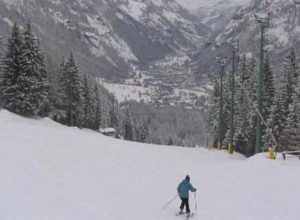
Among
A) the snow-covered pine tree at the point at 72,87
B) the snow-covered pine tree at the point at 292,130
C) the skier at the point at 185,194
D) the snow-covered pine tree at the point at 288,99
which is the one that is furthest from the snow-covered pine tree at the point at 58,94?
the skier at the point at 185,194

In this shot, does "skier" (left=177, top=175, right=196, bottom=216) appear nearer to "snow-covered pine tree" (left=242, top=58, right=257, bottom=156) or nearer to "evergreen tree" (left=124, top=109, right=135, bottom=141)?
"snow-covered pine tree" (left=242, top=58, right=257, bottom=156)

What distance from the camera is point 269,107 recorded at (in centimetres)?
6125

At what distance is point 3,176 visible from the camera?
79.9ft

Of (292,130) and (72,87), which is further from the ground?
(72,87)

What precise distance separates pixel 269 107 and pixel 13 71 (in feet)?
92.9

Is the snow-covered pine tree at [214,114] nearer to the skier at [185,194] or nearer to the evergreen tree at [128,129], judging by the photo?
the skier at [185,194]

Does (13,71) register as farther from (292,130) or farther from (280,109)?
(292,130)

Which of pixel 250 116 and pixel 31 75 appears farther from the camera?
pixel 31 75

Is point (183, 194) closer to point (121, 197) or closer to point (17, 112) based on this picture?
point (121, 197)

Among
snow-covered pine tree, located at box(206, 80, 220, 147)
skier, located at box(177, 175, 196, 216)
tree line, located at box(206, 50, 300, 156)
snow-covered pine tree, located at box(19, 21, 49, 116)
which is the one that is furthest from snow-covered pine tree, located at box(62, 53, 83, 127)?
skier, located at box(177, 175, 196, 216)

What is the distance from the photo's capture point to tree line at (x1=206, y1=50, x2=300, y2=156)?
177ft

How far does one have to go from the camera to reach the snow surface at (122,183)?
21.7 meters

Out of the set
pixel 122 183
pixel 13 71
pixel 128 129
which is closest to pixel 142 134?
pixel 128 129

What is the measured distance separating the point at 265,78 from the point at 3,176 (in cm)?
4221
